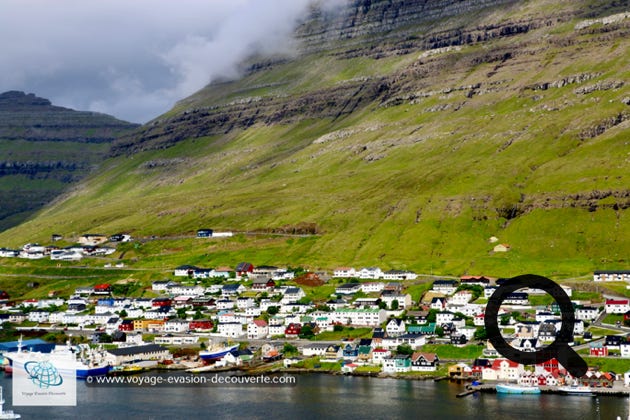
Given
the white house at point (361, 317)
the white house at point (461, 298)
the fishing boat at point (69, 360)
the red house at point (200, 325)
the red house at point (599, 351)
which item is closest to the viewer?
the red house at point (599, 351)

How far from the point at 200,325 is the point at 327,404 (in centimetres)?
7233

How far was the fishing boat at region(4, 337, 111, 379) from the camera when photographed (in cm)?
14762

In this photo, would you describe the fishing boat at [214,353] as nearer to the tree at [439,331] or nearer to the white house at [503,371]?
the tree at [439,331]

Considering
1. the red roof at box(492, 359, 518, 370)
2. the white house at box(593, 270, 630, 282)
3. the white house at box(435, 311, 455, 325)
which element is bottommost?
the red roof at box(492, 359, 518, 370)

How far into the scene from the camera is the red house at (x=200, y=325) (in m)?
→ 184

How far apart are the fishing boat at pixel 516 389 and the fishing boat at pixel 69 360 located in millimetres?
67464

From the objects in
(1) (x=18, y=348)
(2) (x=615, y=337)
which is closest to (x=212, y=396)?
(1) (x=18, y=348)

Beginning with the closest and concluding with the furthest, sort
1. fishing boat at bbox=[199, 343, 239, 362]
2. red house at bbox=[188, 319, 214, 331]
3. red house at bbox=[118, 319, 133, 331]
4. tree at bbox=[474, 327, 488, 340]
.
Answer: tree at bbox=[474, 327, 488, 340]
fishing boat at bbox=[199, 343, 239, 362]
red house at bbox=[188, 319, 214, 331]
red house at bbox=[118, 319, 133, 331]

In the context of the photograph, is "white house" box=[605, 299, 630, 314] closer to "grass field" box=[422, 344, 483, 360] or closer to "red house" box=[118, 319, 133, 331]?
"grass field" box=[422, 344, 483, 360]

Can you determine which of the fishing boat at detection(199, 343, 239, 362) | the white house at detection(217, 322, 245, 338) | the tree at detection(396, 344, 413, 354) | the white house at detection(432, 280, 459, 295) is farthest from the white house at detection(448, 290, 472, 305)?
the fishing boat at detection(199, 343, 239, 362)

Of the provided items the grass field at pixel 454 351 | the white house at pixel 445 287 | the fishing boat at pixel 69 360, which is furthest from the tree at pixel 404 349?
the fishing boat at pixel 69 360

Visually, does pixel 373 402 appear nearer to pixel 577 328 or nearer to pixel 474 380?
pixel 474 380

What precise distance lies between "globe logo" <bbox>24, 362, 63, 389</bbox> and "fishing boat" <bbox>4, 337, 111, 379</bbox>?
7.91 feet

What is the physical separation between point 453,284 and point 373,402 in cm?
8549
